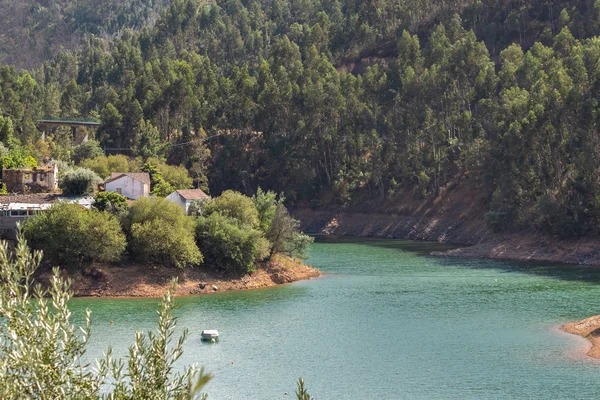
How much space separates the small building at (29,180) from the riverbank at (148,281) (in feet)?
82.3

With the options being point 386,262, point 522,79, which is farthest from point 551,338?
point 522,79

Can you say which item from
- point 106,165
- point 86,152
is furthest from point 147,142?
point 106,165

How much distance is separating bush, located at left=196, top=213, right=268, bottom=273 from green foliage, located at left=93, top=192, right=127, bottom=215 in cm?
737

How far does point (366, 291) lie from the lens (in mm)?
89000

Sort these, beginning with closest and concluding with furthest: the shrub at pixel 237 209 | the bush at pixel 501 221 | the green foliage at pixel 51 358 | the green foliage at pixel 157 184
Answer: the green foliage at pixel 51 358 < the shrub at pixel 237 209 < the green foliage at pixel 157 184 < the bush at pixel 501 221

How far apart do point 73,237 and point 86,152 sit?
67.8 meters

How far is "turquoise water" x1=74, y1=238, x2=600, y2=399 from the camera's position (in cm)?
5500

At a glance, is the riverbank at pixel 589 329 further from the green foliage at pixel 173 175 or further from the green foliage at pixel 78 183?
the green foliage at pixel 173 175

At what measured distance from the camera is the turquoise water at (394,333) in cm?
5500

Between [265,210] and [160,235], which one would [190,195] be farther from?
[160,235]

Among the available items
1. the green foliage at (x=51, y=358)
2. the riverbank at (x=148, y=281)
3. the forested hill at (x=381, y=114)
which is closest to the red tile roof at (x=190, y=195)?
the riverbank at (x=148, y=281)

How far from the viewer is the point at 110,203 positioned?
299 ft

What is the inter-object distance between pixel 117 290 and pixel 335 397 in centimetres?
3624

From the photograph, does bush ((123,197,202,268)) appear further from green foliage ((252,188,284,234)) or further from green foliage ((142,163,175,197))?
green foliage ((142,163,175,197))
